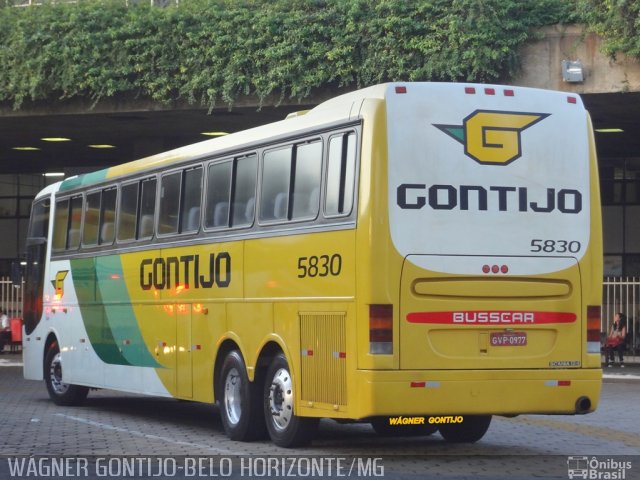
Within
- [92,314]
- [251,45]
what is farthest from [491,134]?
[251,45]

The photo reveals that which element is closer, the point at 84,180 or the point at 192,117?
the point at 84,180

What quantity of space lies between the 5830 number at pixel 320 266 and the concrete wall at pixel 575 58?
12.6 metres

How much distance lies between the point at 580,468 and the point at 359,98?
12.7 feet

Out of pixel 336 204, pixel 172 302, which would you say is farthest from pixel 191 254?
pixel 336 204

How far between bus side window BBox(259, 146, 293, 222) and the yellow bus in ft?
0.07

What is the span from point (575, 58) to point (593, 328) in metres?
12.6

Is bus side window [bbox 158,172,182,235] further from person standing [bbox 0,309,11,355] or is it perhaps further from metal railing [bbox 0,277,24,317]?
metal railing [bbox 0,277,24,317]

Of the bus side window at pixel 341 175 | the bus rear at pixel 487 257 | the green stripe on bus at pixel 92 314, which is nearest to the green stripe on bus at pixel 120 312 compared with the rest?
the green stripe on bus at pixel 92 314

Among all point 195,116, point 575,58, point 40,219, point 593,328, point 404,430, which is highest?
point 575,58

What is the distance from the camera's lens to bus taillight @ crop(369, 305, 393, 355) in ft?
39.0

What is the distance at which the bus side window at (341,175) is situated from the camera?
1234cm

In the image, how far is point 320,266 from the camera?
41.8 feet

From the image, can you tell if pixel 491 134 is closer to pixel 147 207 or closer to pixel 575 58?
pixel 147 207

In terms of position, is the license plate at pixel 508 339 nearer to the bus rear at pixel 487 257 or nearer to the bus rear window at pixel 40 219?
the bus rear at pixel 487 257
